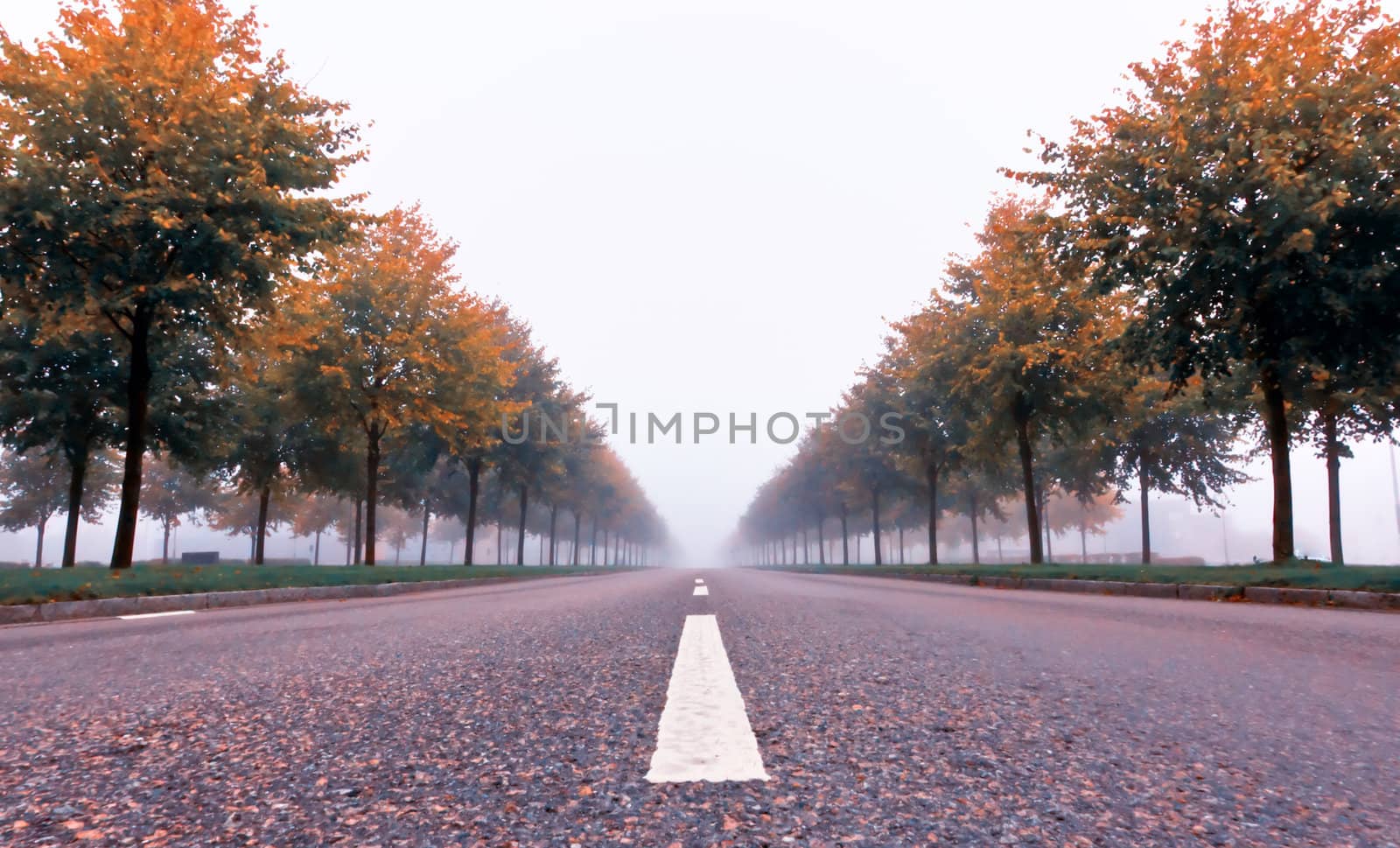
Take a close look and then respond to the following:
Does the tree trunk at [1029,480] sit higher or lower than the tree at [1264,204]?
lower

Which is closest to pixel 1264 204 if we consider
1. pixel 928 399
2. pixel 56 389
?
pixel 928 399

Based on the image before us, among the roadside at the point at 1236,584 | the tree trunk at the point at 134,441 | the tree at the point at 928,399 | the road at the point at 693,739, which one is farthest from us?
the tree at the point at 928,399

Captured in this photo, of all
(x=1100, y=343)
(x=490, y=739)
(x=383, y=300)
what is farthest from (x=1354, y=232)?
(x=383, y=300)

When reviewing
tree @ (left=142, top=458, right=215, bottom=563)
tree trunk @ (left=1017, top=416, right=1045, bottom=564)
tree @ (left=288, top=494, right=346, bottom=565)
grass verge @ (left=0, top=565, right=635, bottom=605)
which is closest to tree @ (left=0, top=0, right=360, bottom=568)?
grass verge @ (left=0, top=565, right=635, bottom=605)

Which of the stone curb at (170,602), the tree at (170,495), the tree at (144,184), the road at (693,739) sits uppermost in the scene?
the tree at (144,184)

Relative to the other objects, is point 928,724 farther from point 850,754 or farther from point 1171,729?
point 1171,729

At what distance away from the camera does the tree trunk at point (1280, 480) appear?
47.3 feet

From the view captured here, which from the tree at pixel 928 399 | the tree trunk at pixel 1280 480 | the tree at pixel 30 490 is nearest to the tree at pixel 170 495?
the tree at pixel 30 490

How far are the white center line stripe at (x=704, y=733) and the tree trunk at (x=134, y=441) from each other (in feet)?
45.5

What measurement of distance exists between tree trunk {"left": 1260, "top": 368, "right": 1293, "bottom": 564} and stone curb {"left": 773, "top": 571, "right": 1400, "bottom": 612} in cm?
390

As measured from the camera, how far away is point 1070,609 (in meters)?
8.23

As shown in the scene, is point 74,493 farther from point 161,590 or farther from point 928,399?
point 928,399

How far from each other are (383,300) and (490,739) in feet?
62.9

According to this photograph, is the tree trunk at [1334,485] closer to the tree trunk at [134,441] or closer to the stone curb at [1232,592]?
the stone curb at [1232,592]
